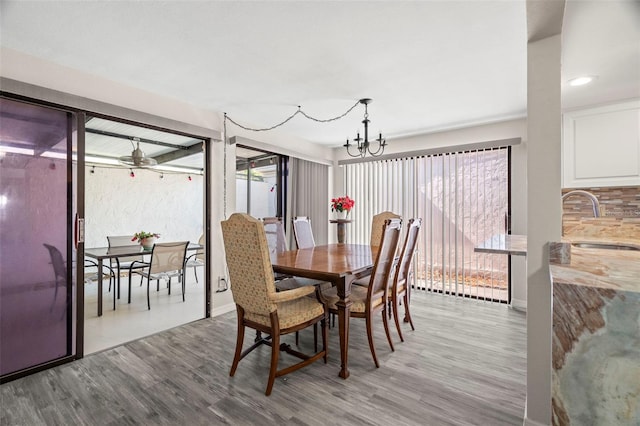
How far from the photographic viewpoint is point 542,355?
5.01 feet

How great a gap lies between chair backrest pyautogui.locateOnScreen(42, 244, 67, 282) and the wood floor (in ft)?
2.29

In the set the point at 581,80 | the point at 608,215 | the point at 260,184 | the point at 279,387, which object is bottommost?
the point at 279,387

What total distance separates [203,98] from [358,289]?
2444 mm

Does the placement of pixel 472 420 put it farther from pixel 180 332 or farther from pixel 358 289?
pixel 180 332

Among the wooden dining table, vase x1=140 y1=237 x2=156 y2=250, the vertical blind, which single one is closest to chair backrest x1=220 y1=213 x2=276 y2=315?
the wooden dining table

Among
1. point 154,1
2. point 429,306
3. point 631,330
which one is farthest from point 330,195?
point 631,330

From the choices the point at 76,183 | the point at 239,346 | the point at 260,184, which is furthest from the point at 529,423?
the point at 260,184

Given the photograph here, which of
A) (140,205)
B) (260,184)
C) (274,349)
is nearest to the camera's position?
(274,349)

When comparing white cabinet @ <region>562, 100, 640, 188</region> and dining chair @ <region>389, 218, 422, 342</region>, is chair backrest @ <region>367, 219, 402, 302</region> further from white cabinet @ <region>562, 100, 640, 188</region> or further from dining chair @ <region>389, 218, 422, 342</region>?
white cabinet @ <region>562, 100, 640, 188</region>

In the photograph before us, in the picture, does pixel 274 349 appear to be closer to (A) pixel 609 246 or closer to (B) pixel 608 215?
(A) pixel 609 246

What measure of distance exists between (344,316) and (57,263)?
227 cm

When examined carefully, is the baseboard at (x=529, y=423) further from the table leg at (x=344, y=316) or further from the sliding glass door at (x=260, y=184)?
the sliding glass door at (x=260, y=184)

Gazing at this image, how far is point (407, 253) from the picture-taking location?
286cm

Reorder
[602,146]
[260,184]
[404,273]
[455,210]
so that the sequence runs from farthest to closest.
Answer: [260,184]
[455,210]
[404,273]
[602,146]
